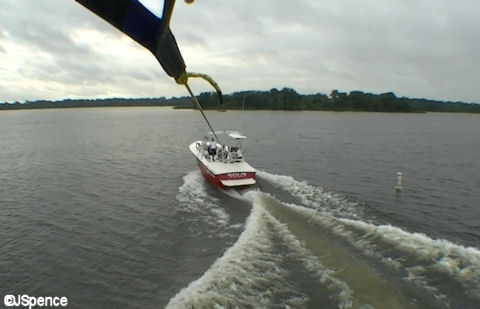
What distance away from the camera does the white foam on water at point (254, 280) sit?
8312mm

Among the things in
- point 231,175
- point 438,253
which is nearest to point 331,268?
point 438,253

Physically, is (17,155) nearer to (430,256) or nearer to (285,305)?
(285,305)

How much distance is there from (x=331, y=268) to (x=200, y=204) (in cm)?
911

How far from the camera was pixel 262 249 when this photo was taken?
11.2 metres

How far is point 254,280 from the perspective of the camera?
30.3ft

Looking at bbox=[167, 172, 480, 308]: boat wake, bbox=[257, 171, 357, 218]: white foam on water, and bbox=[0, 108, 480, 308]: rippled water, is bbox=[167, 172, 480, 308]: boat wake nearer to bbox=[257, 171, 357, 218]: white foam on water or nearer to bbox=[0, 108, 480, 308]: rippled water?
bbox=[0, 108, 480, 308]: rippled water

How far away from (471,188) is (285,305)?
19116 mm

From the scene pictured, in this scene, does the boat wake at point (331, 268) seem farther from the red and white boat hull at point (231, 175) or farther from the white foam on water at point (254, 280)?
the red and white boat hull at point (231, 175)

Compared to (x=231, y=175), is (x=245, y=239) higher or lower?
lower

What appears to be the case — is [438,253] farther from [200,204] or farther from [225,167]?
[225,167]

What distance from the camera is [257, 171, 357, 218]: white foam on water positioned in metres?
15.5

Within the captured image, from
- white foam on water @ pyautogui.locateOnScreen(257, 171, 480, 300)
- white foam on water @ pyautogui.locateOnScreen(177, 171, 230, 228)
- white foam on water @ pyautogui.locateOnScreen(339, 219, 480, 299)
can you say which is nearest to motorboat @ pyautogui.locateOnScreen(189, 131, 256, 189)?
white foam on water @ pyautogui.locateOnScreen(177, 171, 230, 228)

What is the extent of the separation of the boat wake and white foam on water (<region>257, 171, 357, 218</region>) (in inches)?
45.4

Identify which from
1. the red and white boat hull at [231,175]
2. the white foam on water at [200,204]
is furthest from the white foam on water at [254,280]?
the red and white boat hull at [231,175]
